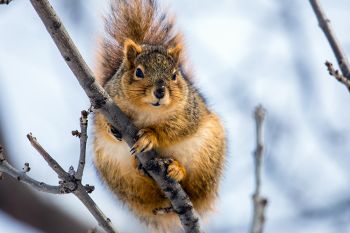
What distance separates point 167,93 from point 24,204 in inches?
34.1

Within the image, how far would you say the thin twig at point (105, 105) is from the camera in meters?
1.87

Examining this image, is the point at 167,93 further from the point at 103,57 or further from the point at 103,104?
the point at 103,57

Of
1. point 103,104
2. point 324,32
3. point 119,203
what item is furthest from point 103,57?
point 324,32

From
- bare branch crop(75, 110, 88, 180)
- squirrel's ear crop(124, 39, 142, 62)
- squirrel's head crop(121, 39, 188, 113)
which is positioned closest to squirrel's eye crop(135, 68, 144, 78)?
squirrel's head crop(121, 39, 188, 113)

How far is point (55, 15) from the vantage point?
1.86 metres

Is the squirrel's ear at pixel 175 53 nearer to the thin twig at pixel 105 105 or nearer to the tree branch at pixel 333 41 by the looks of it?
the thin twig at pixel 105 105

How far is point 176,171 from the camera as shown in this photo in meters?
2.49

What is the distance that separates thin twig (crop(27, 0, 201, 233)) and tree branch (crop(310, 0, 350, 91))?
73cm

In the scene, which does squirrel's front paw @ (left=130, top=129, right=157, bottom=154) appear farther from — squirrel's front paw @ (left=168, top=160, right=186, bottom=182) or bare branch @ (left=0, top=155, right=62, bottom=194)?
bare branch @ (left=0, top=155, right=62, bottom=194)

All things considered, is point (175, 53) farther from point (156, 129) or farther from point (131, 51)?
point (156, 129)

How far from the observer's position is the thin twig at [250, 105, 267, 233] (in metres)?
1.55

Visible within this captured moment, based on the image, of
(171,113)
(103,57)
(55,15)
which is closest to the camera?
(55,15)

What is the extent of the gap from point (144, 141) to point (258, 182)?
0.73 meters

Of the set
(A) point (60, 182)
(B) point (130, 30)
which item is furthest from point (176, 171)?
(B) point (130, 30)
